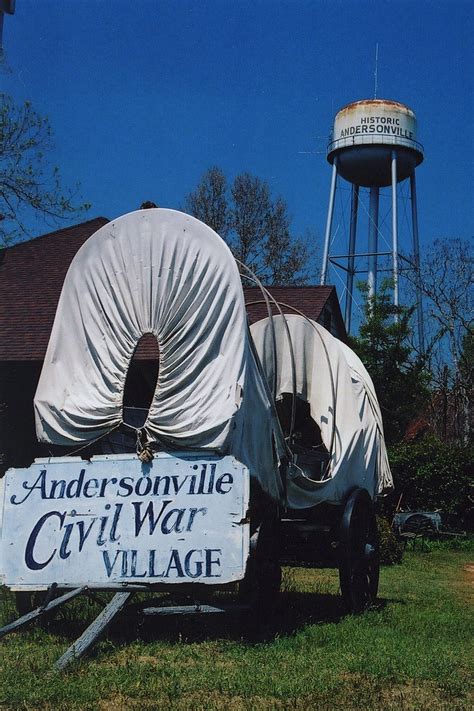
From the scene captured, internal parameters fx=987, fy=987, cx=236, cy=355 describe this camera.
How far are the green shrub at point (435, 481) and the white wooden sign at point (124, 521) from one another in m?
14.7

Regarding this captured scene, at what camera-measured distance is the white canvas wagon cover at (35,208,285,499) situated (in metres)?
7.59

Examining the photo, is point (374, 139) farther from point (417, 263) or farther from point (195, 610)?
point (195, 610)

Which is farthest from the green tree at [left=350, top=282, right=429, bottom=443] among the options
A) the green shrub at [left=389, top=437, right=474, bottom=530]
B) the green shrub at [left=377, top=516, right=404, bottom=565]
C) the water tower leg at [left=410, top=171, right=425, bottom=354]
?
the green shrub at [left=377, top=516, right=404, bottom=565]

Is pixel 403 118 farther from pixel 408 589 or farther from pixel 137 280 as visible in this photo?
pixel 137 280

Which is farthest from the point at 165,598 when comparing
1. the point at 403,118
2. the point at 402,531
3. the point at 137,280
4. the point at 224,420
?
the point at 403,118

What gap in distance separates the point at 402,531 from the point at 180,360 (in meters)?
13.9

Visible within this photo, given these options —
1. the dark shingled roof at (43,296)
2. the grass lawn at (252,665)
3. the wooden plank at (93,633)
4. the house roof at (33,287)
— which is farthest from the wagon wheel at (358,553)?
the house roof at (33,287)

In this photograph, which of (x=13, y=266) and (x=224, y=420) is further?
(x=13, y=266)

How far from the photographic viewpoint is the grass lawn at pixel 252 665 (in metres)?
Result: 5.94

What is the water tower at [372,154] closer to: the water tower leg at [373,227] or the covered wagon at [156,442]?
the water tower leg at [373,227]

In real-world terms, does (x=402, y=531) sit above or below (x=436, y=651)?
above

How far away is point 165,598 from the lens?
9055 mm

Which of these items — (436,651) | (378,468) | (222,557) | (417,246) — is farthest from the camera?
(417,246)

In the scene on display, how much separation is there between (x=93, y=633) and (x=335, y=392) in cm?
450
